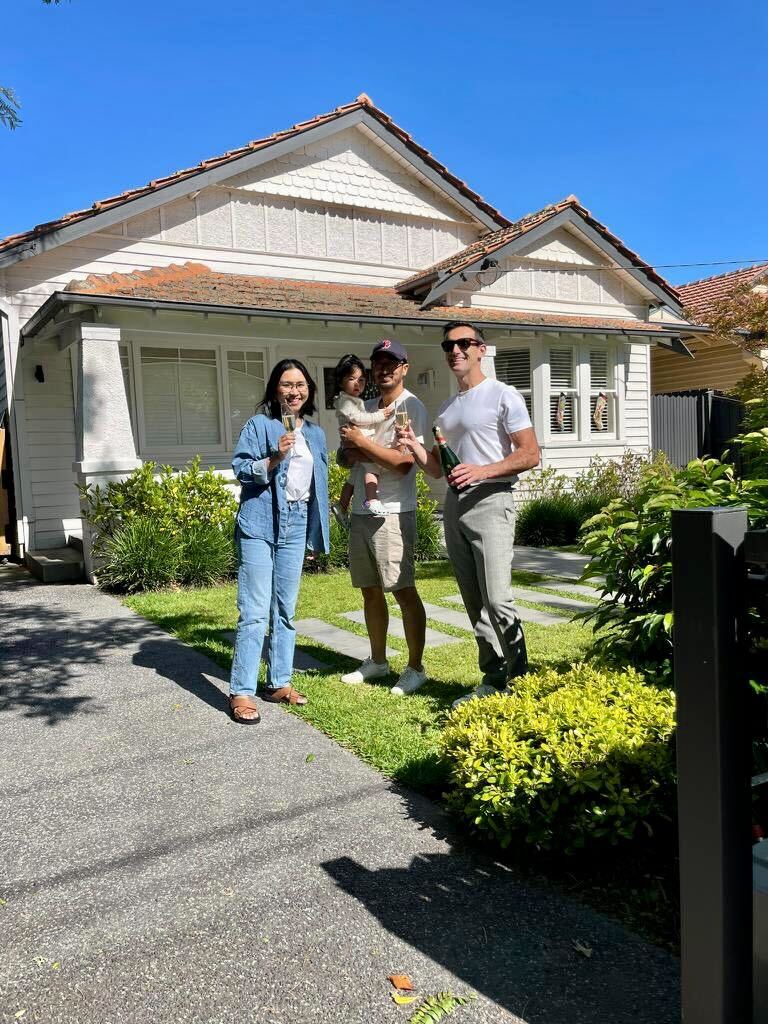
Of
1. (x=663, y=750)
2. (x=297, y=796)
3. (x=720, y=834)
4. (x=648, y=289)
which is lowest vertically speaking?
(x=297, y=796)

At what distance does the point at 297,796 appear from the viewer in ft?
11.0

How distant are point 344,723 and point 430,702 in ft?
1.83

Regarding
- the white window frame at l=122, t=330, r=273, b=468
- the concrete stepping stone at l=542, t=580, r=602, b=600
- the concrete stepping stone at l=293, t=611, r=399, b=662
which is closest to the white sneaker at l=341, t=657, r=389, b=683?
the concrete stepping stone at l=293, t=611, r=399, b=662

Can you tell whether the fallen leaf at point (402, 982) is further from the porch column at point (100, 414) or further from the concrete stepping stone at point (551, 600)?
the porch column at point (100, 414)

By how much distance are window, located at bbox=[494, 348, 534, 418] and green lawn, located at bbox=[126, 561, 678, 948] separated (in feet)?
18.3

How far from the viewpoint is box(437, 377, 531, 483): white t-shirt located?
3.91 m

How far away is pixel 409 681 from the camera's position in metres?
4.61

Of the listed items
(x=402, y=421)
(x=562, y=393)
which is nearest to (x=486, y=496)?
(x=402, y=421)

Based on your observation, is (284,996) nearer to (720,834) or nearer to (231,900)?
(231,900)

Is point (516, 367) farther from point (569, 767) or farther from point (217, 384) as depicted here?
point (569, 767)

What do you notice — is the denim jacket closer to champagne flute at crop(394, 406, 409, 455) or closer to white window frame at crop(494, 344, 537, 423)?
champagne flute at crop(394, 406, 409, 455)

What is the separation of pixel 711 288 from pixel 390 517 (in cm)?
2054

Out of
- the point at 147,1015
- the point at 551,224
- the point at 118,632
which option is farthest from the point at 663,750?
the point at 551,224

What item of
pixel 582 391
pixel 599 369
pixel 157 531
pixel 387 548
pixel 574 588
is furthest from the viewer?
pixel 599 369
